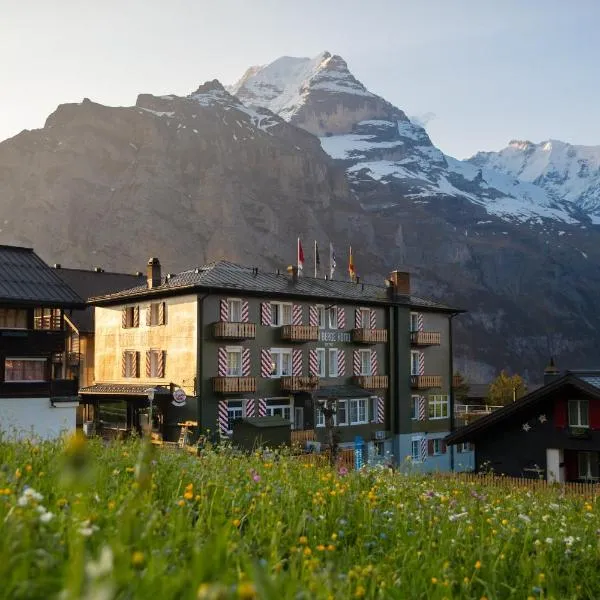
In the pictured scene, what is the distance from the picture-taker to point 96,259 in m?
151

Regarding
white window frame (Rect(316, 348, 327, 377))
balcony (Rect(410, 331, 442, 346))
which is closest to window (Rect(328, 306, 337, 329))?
white window frame (Rect(316, 348, 327, 377))

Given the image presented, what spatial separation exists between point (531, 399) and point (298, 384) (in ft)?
67.7

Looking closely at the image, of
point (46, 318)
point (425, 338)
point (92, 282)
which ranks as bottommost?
point (425, 338)

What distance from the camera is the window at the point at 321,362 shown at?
4941 cm

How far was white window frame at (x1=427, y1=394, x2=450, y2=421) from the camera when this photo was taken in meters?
56.9

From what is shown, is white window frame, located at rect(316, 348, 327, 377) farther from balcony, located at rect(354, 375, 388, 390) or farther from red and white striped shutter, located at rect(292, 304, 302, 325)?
A: balcony, located at rect(354, 375, 388, 390)

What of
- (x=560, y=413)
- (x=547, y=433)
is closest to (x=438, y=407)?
(x=547, y=433)

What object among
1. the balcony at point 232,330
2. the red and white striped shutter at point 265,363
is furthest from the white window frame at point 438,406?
the balcony at point 232,330

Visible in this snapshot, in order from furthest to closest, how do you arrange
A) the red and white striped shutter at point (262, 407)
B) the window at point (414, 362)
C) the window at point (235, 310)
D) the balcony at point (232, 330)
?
the window at point (414, 362), the red and white striped shutter at point (262, 407), the window at point (235, 310), the balcony at point (232, 330)

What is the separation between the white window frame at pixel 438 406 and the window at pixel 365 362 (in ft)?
23.1

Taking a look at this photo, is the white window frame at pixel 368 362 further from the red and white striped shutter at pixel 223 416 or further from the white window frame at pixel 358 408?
the red and white striped shutter at pixel 223 416

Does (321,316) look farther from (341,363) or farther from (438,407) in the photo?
(438,407)

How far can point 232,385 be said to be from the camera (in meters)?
43.2

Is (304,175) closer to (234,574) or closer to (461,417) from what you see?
(461,417)
